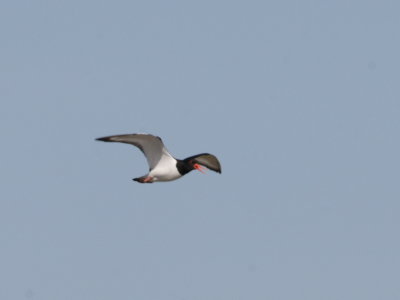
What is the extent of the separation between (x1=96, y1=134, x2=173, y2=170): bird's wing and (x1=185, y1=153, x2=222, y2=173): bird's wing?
5.08ft

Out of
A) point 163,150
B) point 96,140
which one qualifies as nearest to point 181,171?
point 163,150

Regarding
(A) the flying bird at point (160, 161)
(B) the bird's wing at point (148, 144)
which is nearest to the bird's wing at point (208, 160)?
(A) the flying bird at point (160, 161)

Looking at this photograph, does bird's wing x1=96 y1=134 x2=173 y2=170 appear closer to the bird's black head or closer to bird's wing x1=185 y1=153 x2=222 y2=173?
the bird's black head

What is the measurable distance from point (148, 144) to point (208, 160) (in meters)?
4.08

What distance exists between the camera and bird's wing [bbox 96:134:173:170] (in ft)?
259

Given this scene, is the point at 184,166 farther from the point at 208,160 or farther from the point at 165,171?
the point at 208,160

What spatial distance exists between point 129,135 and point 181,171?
173 inches

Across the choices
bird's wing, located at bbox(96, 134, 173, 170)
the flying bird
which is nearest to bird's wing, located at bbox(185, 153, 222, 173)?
the flying bird

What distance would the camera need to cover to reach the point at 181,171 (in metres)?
82.2

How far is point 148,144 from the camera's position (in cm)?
8100

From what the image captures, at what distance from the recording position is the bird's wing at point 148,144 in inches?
3112

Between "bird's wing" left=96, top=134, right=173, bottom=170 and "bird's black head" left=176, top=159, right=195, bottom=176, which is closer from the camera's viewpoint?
"bird's wing" left=96, top=134, right=173, bottom=170

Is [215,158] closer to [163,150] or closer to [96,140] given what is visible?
[163,150]

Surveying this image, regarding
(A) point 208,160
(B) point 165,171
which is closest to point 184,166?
(B) point 165,171
